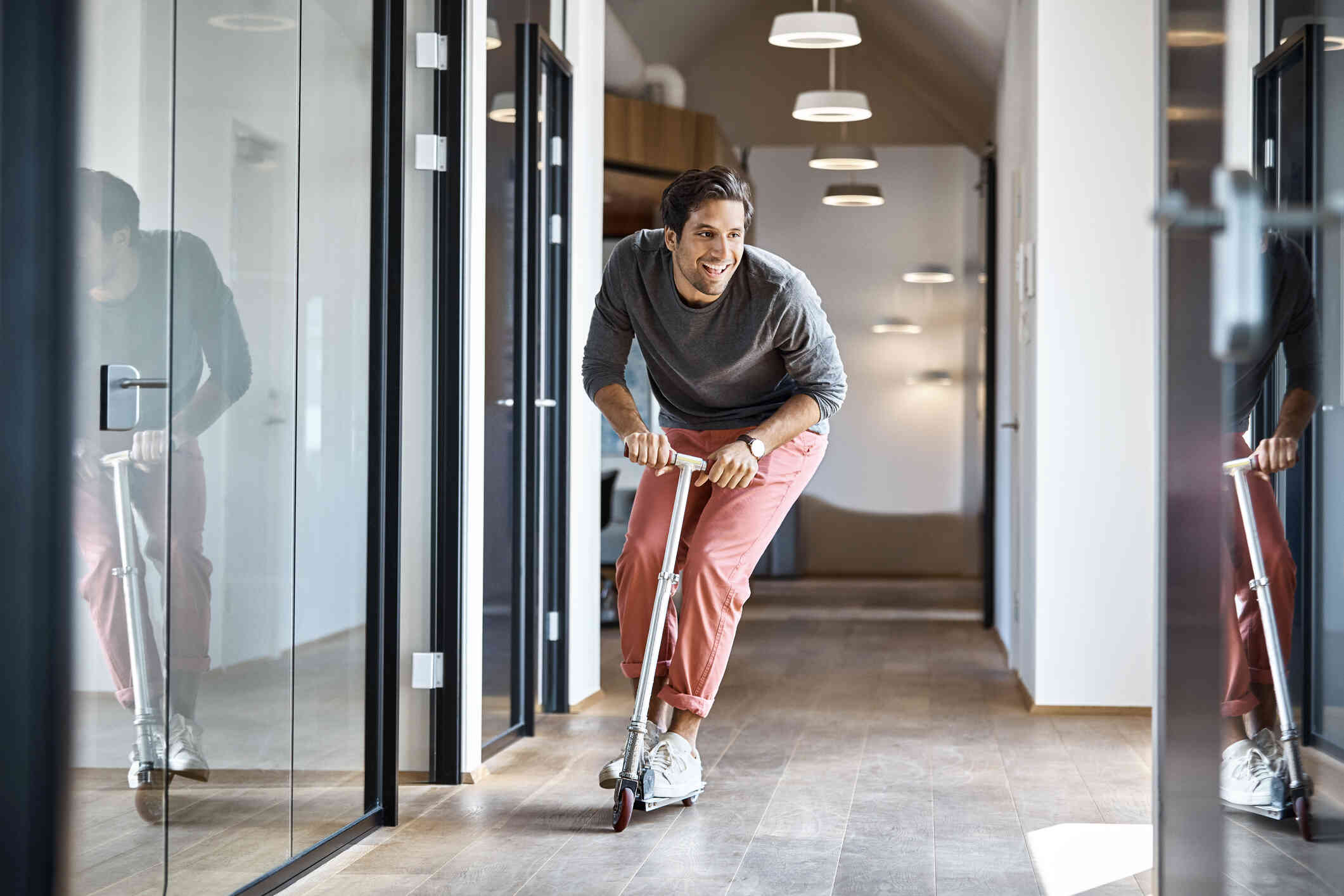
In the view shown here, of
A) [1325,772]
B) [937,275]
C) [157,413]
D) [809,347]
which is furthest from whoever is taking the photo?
[937,275]

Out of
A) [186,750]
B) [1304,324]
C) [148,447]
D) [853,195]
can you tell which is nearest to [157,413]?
[148,447]

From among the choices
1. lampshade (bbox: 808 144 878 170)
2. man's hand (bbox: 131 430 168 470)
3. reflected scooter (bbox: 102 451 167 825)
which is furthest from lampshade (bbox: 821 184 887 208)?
reflected scooter (bbox: 102 451 167 825)

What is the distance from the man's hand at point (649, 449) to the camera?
9.04ft

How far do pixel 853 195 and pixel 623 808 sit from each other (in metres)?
6.91

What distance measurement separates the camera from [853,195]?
909 cm

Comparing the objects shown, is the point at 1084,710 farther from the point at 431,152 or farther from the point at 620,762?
the point at 431,152

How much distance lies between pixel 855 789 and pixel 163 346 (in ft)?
6.18

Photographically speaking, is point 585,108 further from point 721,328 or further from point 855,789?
point 855,789

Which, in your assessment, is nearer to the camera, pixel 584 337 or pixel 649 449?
pixel 649 449

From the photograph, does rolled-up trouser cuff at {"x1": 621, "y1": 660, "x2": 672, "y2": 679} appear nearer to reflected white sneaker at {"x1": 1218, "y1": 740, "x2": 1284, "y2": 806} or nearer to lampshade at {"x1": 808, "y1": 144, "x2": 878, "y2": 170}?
reflected white sneaker at {"x1": 1218, "y1": 740, "x2": 1284, "y2": 806}

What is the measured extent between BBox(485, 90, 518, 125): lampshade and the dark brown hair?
0.79m

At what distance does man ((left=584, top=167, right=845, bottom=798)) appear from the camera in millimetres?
2840

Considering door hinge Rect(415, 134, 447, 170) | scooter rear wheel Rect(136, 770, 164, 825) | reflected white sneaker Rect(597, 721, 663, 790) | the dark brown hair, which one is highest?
door hinge Rect(415, 134, 447, 170)

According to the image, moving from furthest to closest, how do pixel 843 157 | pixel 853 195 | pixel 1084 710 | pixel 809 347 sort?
pixel 853 195, pixel 843 157, pixel 1084 710, pixel 809 347
